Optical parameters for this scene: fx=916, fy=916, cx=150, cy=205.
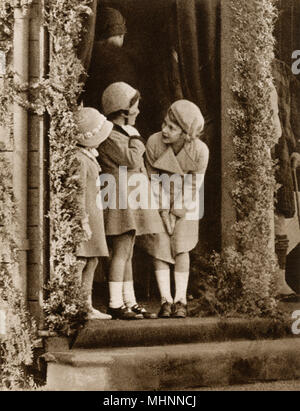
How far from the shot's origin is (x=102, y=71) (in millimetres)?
8102

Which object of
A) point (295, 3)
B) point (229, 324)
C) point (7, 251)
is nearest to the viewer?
point (7, 251)

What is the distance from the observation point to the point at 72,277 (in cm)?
785

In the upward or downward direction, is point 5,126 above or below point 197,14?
below

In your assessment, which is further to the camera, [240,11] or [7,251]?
[240,11]

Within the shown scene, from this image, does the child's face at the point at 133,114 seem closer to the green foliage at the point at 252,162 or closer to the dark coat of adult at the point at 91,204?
the dark coat of adult at the point at 91,204

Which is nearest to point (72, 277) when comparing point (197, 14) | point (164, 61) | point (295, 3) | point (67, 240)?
point (67, 240)

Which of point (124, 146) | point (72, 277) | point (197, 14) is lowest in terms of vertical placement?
point (72, 277)

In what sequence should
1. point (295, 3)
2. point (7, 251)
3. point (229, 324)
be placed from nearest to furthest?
point (7, 251)
point (229, 324)
point (295, 3)

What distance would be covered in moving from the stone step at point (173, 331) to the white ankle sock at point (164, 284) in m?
0.23

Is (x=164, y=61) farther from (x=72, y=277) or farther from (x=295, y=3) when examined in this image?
(x=72, y=277)

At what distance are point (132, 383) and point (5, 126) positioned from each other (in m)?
2.42

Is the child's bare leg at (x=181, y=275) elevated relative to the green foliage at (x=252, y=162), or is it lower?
lower

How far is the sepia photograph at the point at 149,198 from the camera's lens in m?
7.76

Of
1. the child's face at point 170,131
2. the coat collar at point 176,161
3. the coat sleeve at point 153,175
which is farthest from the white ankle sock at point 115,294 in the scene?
the child's face at point 170,131
